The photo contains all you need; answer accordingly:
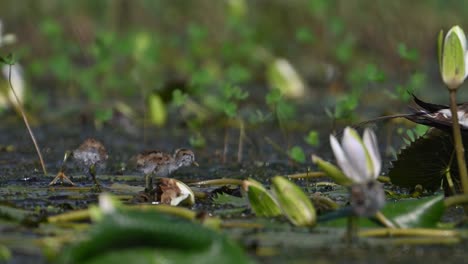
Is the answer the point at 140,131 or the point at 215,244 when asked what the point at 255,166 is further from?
the point at 215,244

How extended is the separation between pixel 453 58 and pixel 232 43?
6.20 m

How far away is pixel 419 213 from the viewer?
257 cm

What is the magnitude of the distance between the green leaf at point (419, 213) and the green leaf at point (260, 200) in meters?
0.32

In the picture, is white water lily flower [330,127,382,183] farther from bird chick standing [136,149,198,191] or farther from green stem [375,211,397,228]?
bird chick standing [136,149,198,191]

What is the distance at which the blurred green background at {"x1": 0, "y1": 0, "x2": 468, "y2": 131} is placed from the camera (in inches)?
310

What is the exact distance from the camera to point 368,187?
231 cm

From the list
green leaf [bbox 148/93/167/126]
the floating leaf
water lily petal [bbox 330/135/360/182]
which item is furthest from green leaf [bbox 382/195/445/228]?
green leaf [bbox 148/93/167/126]

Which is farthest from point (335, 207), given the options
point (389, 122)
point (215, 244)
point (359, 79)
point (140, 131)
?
point (359, 79)

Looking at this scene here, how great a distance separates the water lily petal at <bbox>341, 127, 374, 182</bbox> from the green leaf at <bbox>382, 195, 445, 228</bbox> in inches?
9.9

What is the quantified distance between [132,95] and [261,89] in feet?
3.84

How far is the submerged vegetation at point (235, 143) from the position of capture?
2320 millimetres

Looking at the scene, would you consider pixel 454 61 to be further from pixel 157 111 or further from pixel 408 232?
pixel 157 111

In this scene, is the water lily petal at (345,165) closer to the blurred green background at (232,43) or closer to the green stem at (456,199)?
the green stem at (456,199)

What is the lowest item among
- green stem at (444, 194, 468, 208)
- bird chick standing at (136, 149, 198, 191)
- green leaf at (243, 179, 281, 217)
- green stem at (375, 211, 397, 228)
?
green stem at (375, 211, 397, 228)
